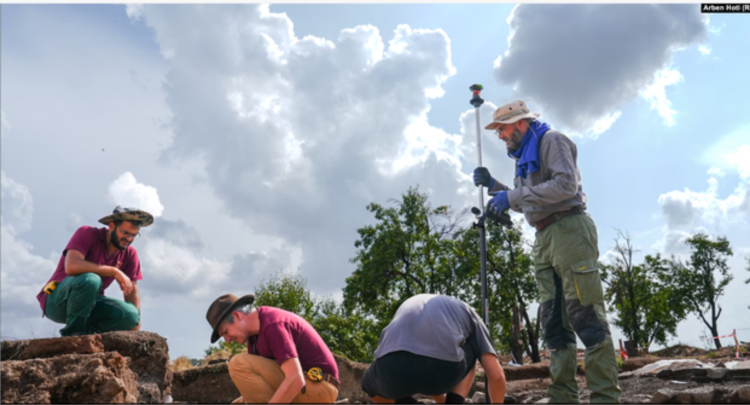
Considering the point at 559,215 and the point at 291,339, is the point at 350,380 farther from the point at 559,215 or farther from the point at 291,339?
the point at 559,215

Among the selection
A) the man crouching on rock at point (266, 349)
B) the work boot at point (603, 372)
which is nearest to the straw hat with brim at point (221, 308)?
the man crouching on rock at point (266, 349)

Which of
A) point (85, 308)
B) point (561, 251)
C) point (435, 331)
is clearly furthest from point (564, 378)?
point (85, 308)

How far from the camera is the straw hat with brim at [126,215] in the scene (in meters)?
4.89

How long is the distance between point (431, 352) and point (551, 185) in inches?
61.0

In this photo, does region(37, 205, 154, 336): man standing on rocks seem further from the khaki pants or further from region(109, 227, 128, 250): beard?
the khaki pants

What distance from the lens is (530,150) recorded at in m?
4.09

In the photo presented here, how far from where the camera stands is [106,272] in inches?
183

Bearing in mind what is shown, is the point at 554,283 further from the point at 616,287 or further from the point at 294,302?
the point at 616,287

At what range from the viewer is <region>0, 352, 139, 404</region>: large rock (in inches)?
138

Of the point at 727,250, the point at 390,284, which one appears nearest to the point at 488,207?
the point at 390,284

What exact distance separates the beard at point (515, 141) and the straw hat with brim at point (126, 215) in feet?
11.4

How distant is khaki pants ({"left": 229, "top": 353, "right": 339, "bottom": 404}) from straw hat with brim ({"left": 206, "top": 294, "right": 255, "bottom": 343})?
29cm

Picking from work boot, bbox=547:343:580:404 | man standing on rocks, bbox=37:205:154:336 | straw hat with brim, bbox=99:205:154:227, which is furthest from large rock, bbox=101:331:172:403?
work boot, bbox=547:343:580:404

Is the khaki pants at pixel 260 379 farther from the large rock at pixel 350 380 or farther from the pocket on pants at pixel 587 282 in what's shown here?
the large rock at pixel 350 380
